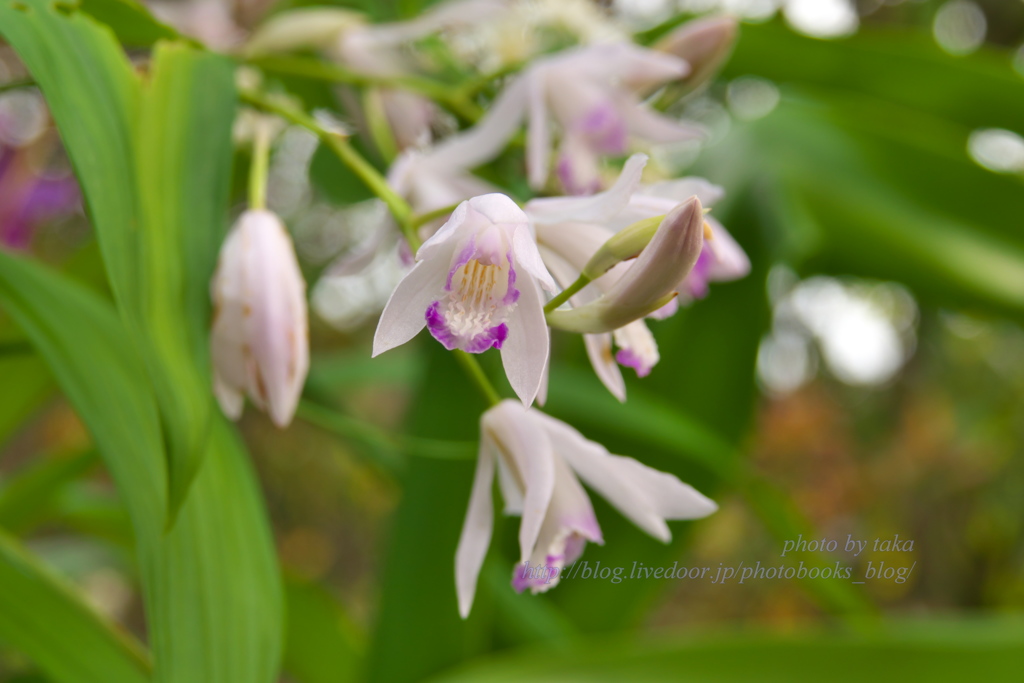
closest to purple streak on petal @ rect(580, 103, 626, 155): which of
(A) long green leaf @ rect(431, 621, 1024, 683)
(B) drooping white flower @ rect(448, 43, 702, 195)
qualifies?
(B) drooping white flower @ rect(448, 43, 702, 195)

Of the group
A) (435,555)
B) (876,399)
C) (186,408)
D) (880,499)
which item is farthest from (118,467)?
(876,399)

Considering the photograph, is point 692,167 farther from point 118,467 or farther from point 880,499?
point 880,499

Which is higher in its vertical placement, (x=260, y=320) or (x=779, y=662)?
(x=260, y=320)

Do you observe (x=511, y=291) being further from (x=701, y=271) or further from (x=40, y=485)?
(x=40, y=485)

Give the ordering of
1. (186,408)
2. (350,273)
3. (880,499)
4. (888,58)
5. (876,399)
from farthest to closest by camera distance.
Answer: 1. (876,399)
2. (880,499)
3. (888,58)
4. (350,273)
5. (186,408)

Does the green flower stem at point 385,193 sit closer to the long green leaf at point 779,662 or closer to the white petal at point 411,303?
the white petal at point 411,303

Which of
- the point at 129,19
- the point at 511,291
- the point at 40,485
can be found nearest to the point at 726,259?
the point at 511,291

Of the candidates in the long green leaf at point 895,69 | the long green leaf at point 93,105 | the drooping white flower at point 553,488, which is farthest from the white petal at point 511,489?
the long green leaf at point 895,69
